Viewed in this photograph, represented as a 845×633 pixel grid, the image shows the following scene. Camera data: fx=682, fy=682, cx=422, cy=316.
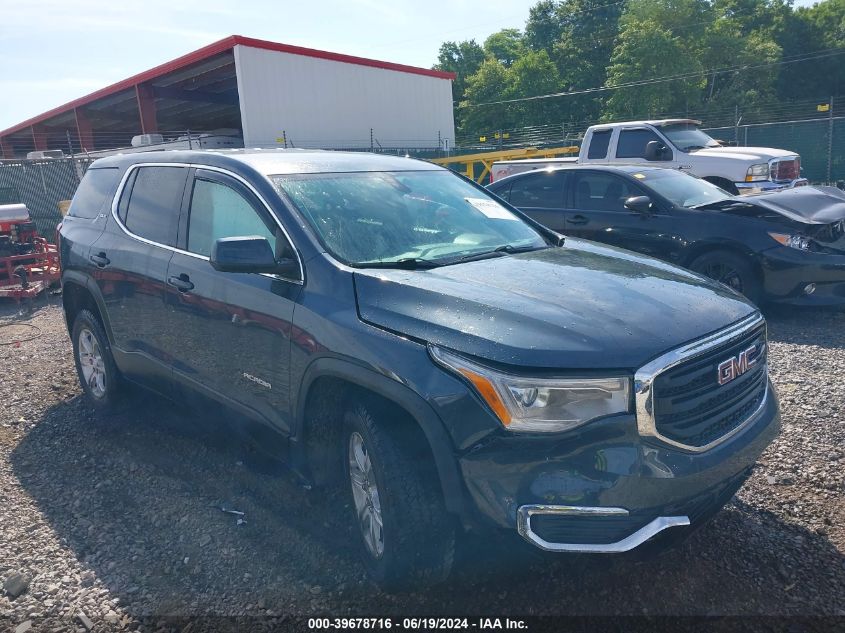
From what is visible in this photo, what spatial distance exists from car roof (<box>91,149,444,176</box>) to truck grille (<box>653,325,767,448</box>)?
2.19 m

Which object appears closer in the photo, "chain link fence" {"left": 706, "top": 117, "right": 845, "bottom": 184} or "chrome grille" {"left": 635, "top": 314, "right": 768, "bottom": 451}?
"chrome grille" {"left": 635, "top": 314, "right": 768, "bottom": 451}

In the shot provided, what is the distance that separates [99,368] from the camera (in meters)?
5.11

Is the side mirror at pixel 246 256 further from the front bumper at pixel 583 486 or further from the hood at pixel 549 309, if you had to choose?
the front bumper at pixel 583 486

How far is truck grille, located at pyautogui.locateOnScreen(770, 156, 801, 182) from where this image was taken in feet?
37.7

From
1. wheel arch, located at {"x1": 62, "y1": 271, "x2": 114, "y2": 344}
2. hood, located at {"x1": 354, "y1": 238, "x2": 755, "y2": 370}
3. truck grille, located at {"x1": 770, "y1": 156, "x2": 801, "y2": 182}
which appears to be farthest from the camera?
truck grille, located at {"x1": 770, "y1": 156, "x2": 801, "y2": 182}

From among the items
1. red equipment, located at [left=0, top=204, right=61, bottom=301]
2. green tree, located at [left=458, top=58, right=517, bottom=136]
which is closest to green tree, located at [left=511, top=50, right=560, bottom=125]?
green tree, located at [left=458, top=58, right=517, bottom=136]

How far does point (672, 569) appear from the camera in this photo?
9.67ft

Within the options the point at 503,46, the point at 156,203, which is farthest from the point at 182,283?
the point at 503,46

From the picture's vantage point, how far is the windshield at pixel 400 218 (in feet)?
10.7

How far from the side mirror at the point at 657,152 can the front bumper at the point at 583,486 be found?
10.5 metres

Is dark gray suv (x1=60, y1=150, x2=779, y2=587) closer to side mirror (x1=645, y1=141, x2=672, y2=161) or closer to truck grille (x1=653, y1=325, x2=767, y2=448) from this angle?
truck grille (x1=653, y1=325, x2=767, y2=448)

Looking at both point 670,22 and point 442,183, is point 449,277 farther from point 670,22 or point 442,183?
point 670,22

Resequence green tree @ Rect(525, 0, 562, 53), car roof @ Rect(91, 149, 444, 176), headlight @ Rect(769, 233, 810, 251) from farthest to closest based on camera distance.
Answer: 1. green tree @ Rect(525, 0, 562, 53)
2. headlight @ Rect(769, 233, 810, 251)
3. car roof @ Rect(91, 149, 444, 176)

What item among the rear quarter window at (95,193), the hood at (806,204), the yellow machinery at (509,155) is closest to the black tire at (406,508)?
the rear quarter window at (95,193)
